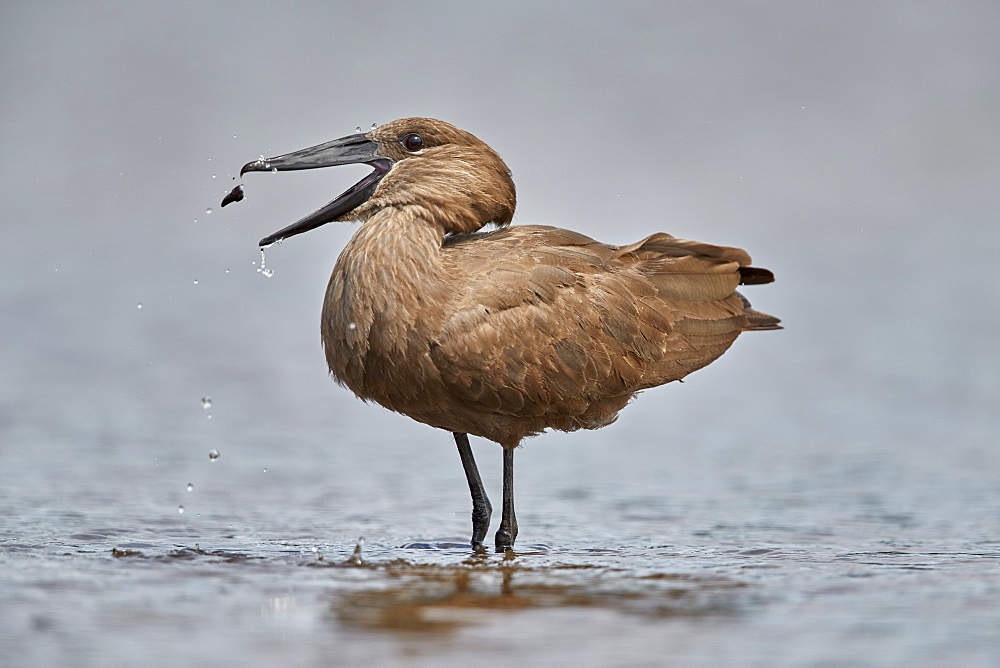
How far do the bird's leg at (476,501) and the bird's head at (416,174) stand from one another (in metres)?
1.08

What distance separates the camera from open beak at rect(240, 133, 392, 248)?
6031mm

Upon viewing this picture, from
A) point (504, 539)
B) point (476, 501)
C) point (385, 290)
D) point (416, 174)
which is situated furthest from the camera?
point (476, 501)

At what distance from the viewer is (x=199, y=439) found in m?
9.25

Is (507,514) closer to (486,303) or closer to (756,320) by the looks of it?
(486,303)

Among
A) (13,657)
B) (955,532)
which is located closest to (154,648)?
(13,657)

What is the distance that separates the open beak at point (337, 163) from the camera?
19.8ft

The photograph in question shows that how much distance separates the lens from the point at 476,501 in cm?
639

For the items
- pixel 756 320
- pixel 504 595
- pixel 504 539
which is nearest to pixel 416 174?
pixel 504 539

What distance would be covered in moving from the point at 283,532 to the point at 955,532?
3320mm

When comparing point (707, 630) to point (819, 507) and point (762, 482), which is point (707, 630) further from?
point (762, 482)

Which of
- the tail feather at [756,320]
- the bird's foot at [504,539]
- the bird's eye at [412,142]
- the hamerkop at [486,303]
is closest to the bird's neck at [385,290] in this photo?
the hamerkop at [486,303]

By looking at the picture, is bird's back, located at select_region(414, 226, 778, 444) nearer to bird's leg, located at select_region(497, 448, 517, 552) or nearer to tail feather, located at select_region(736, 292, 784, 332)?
tail feather, located at select_region(736, 292, 784, 332)

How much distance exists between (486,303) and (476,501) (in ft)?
3.90

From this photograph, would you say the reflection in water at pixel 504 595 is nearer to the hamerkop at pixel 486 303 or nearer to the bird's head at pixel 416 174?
the hamerkop at pixel 486 303
